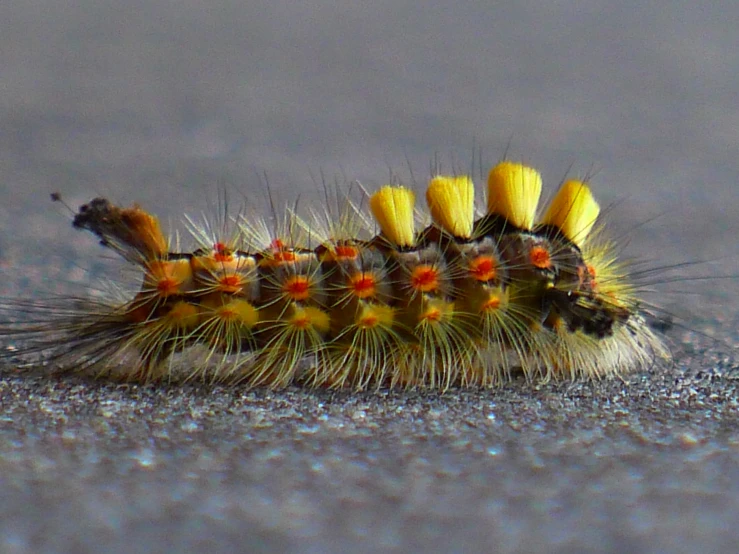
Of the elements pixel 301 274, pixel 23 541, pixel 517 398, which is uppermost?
Answer: pixel 301 274

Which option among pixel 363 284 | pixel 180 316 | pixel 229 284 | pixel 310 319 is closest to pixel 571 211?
pixel 363 284

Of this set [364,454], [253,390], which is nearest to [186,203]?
[253,390]

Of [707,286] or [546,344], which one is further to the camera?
[707,286]

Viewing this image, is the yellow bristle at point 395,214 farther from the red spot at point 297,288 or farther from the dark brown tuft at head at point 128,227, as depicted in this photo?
the dark brown tuft at head at point 128,227

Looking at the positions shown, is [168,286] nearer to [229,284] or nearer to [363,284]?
[229,284]

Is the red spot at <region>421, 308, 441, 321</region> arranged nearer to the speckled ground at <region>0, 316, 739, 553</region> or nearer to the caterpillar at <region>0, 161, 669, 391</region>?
the caterpillar at <region>0, 161, 669, 391</region>

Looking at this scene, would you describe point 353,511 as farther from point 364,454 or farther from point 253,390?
point 253,390

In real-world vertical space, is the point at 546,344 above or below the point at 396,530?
above
